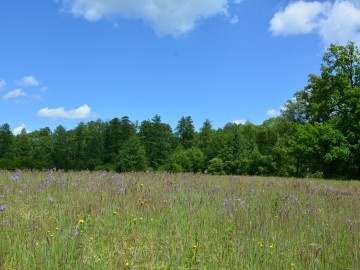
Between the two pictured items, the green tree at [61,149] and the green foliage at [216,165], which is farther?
the green tree at [61,149]

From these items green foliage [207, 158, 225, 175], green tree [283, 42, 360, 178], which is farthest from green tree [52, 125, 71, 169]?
green tree [283, 42, 360, 178]

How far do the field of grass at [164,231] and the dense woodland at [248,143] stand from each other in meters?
11.6

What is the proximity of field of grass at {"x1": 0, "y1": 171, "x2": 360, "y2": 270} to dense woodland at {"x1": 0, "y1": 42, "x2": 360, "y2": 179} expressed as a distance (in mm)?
11614

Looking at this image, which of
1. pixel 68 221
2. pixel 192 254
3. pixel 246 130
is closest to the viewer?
pixel 192 254

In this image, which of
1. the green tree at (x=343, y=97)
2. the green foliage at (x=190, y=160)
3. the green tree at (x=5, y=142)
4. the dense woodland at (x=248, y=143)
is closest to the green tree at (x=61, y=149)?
the dense woodland at (x=248, y=143)

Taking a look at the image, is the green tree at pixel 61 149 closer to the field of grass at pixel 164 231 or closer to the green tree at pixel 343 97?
the green tree at pixel 343 97

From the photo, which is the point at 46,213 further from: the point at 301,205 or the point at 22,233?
the point at 301,205

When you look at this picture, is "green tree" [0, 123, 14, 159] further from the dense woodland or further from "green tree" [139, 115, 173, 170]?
"green tree" [139, 115, 173, 170]

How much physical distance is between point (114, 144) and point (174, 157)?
1582cm

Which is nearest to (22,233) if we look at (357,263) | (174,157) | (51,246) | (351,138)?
A: (51,246)

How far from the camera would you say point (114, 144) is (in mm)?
75188

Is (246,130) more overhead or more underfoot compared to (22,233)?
more overhead

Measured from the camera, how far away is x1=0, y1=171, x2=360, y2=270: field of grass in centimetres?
331

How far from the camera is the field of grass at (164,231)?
130 inches
